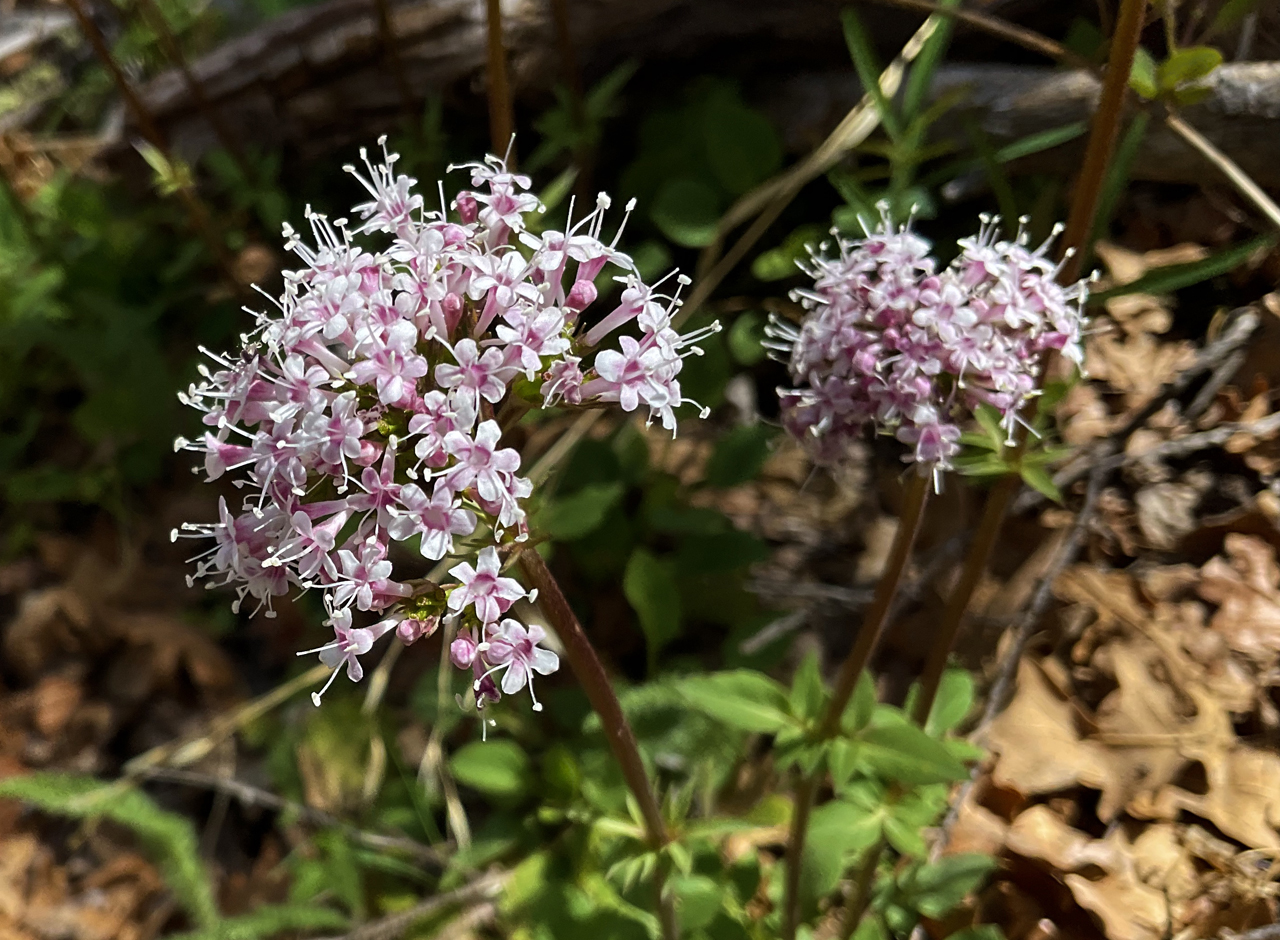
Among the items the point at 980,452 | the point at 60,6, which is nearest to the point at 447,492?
the point at 980,452

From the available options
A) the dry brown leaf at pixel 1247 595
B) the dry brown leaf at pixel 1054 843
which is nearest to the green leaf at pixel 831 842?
the dry brown leaf at pixel 1054 843

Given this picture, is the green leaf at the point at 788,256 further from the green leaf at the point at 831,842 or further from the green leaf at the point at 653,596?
the green leaf at the point at 831,842

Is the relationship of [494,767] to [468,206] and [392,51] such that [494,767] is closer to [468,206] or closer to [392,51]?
[468,206]

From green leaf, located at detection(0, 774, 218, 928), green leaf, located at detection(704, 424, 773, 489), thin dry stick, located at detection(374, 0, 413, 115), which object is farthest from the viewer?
thin dry stick, located at detection(374, 0, 413, 115)

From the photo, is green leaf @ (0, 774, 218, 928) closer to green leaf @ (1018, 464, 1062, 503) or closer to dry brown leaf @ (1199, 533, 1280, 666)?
green leaf @ (1018, 464, 1062, 503)

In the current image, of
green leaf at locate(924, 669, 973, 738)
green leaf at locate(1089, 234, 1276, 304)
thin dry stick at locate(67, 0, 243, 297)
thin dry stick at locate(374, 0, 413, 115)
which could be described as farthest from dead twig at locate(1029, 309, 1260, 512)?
thin dry stick at locate(67, 0, 243, 297)

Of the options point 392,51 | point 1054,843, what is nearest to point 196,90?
point 392,51
